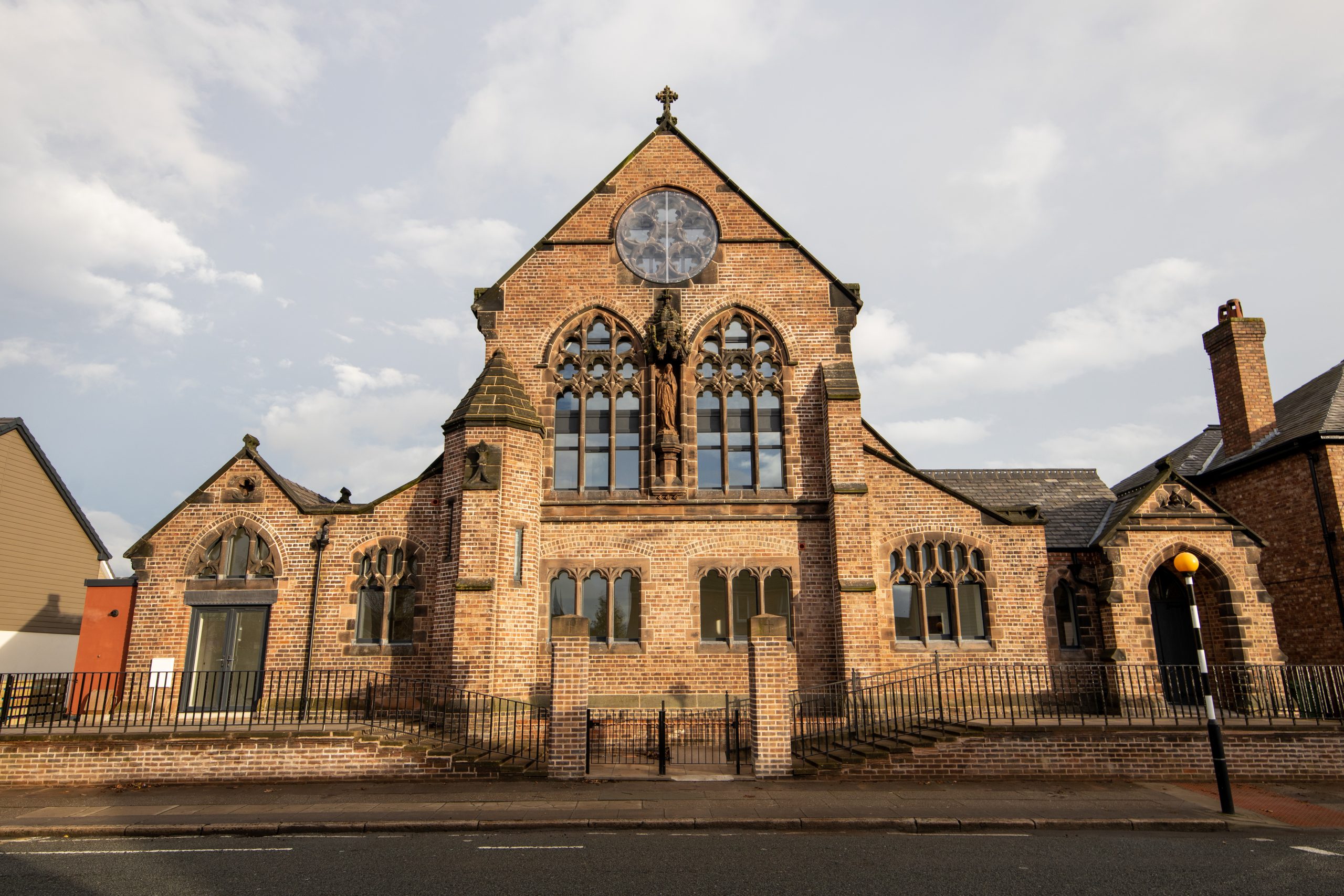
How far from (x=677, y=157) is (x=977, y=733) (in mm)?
14557

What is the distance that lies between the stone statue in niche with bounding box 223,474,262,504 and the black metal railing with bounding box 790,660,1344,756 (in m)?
12.3

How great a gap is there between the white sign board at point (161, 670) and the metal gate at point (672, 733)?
854 centimetres

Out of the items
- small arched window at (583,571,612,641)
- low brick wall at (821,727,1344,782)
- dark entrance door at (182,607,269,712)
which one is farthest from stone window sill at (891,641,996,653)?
dark entrance door at (182,607,269,712)

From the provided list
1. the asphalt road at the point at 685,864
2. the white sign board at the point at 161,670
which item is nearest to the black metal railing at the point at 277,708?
the white sign board at the point at 161,670

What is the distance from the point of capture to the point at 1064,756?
13031 millimetres

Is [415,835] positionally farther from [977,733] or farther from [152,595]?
[152,595]

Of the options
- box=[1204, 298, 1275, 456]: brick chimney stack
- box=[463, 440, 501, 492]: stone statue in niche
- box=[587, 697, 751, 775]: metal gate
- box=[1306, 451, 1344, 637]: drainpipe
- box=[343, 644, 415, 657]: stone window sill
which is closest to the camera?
box=[587, 697, 751, 775]: metal gate

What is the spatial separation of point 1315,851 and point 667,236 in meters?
16.0

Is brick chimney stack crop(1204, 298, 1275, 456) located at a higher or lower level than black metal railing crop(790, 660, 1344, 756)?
higher

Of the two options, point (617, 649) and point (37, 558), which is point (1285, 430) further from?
point (37, 558)

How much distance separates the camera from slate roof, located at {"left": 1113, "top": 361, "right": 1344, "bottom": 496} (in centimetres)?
1900

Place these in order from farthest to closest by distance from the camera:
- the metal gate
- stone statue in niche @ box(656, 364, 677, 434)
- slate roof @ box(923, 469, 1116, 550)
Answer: slate roof @ box(923, 469, 1116, 550)
stone statue in niche @ box(656, 364, 677, 434)
the metal gate

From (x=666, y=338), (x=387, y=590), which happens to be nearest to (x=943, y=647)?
(x=666, y=338)

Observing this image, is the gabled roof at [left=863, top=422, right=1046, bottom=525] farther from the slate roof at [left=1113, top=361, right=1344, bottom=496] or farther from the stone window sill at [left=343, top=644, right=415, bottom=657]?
the stone window sill at [left=343, top=644, right=415, bottom=657]
